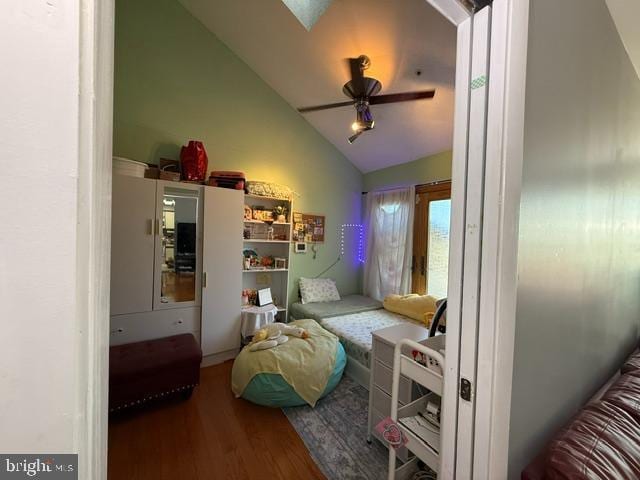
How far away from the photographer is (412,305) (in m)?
3.16

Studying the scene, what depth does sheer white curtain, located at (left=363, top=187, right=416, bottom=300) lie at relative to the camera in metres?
3.63

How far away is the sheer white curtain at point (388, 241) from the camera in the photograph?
11.9 ft

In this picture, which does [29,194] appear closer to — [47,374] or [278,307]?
[47,374]

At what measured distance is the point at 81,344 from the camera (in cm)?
37

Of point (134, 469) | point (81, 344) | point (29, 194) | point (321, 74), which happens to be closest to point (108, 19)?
point (29, 194)

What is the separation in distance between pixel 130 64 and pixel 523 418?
3.82 meters

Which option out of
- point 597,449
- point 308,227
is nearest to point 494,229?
point 597,449

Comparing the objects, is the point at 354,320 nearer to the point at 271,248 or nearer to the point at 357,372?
the point at 357,372

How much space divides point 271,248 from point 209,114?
5.75 feet

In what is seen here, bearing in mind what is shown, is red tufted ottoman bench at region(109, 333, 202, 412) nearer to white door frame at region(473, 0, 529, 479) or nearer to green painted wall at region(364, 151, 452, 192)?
white door frame at region(473, 0, 529, 479)

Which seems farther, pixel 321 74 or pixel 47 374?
pixel 321 74

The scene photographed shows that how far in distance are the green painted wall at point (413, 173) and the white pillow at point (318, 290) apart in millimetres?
1645

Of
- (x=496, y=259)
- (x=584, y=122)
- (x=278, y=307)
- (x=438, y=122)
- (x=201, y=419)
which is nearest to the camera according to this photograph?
(x=496, y=259)

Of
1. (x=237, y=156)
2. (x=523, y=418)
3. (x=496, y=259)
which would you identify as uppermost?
(x=237, y=156)
